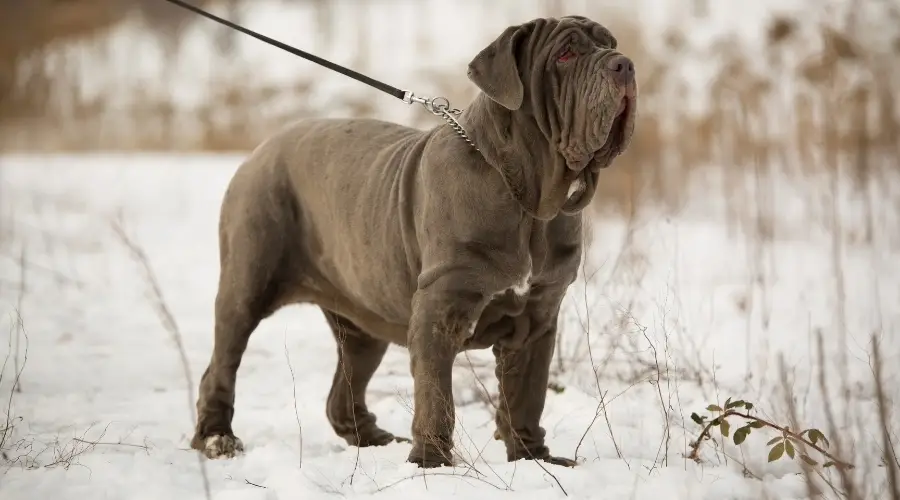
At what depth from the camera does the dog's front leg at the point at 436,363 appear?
289 centimetres

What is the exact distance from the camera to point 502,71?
281 cm

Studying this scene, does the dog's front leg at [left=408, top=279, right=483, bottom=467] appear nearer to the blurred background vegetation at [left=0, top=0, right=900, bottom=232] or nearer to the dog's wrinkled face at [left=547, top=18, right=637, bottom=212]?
the dog's wrinkled face at [left=547, top=18, right=637, bottom=212]

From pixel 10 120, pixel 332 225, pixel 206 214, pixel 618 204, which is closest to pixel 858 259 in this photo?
pixel 618 204

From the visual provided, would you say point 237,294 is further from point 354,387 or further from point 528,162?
point 528,162

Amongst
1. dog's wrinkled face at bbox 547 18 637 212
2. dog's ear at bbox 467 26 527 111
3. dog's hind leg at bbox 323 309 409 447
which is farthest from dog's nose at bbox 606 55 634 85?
Result: dog's hind leg at bbox 323 309 409 447

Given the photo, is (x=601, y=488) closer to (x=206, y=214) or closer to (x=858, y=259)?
(x=858, y=259)

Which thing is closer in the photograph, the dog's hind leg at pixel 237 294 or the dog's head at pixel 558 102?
the dog's head at pixel 558 102

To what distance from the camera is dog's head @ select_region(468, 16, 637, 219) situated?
2658 millimetres

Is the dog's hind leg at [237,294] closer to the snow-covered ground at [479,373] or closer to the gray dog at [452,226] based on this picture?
the gray dog at [452,226]

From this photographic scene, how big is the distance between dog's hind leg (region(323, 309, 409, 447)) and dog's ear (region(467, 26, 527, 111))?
154 cm

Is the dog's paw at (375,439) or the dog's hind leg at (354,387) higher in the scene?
the dog's hind leg at (354,387)

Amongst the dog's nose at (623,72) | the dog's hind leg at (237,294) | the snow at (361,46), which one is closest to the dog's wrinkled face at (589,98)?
the dog's nose at (623,72)

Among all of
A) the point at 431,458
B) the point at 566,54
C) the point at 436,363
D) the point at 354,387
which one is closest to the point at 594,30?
the point at 566,54

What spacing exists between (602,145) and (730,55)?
957cm
